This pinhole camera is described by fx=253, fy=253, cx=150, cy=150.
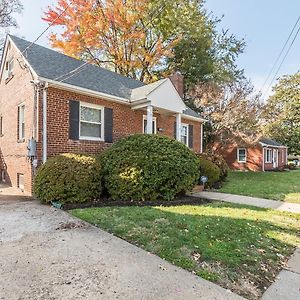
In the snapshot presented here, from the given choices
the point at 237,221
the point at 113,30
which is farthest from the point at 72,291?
the point at 113,30

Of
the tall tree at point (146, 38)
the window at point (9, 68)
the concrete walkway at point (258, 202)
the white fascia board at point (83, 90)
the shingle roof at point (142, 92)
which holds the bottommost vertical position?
the concrete walkway at point (258, 202)

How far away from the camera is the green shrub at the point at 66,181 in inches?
269

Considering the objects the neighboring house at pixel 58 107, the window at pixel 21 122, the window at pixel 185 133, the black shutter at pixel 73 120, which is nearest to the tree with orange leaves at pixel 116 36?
the window at pixel 185 133

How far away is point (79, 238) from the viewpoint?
4.34 m

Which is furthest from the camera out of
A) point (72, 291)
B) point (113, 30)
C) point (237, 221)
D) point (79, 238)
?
point (113, 30)

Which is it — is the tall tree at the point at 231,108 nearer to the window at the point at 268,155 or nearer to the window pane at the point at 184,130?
the window pane at the point at 184,130

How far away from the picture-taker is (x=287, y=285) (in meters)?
3.19

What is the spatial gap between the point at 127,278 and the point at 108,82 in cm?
988

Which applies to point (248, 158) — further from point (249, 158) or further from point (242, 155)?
point (242, 155)

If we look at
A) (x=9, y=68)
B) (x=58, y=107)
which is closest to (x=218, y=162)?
(x=58, y=107)

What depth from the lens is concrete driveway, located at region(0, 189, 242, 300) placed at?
9.04 ft

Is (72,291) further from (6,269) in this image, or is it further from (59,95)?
(59,95)

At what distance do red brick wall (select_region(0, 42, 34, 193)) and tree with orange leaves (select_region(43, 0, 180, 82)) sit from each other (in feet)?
32.0

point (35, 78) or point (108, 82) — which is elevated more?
point (108, 82)
